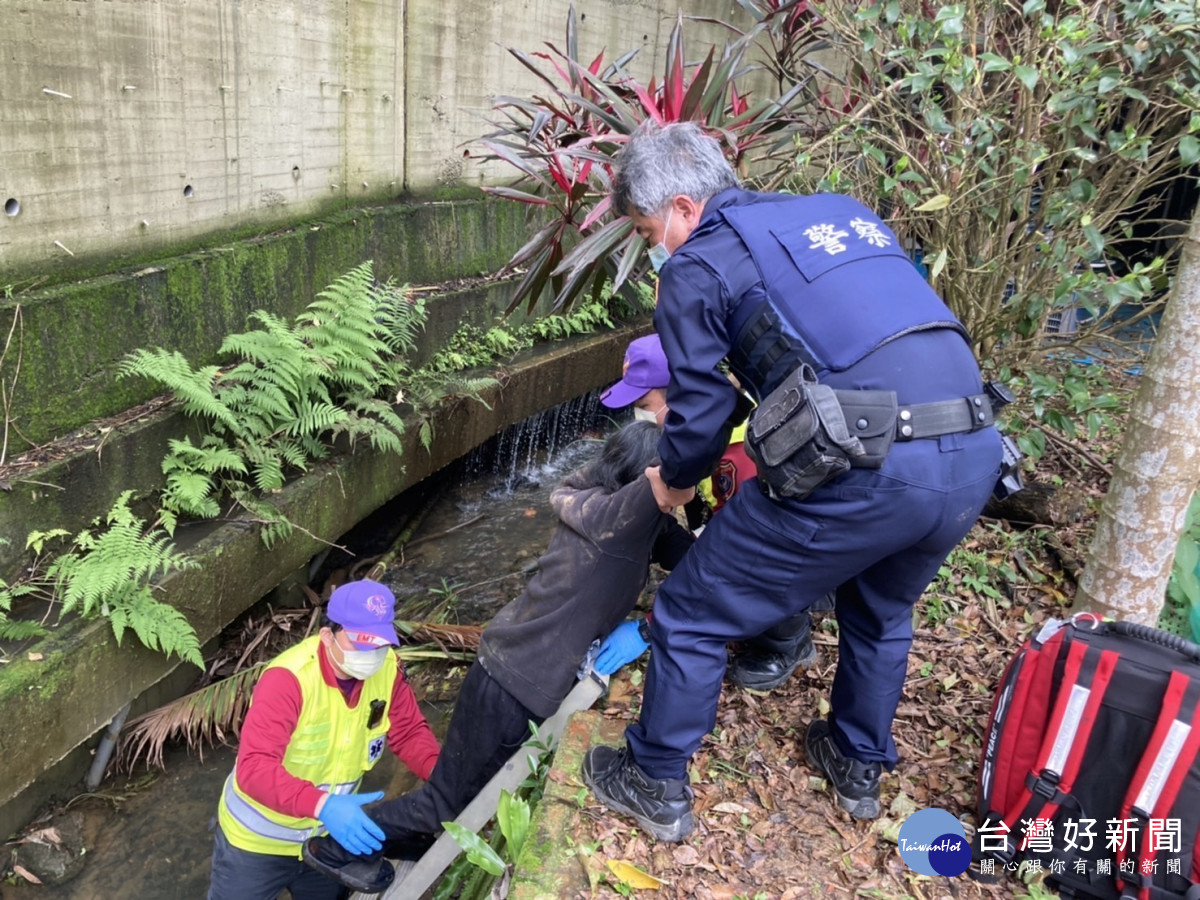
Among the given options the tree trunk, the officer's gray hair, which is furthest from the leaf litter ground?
the officer's gray hair

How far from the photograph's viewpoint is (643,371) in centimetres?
321

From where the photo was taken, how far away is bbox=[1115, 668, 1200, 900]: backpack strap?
2174 mm

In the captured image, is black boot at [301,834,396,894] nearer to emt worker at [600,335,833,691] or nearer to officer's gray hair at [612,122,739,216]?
emt worker at [600,335,833,691]

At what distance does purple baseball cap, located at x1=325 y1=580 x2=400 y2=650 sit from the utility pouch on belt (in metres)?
1.44

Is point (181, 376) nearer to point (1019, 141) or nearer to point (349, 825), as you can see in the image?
point (349, 825)

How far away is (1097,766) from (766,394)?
1.36 meters

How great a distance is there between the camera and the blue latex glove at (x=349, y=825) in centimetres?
288

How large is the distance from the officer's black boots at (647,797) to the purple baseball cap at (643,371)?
1.31 m

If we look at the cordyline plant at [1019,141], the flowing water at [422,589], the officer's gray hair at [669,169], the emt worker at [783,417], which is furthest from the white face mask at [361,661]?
the cordyline plant at [1019,141]

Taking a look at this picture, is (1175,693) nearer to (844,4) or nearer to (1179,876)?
(1179,876)

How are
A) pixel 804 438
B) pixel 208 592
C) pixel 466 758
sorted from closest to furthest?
pixel 804 438 < pixel 466 758 < pixel 208 592

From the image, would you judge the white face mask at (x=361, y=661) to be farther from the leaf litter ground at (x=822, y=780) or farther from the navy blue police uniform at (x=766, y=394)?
the navy blue police uniform at (x=766, y=394)

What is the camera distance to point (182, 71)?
14.1ft

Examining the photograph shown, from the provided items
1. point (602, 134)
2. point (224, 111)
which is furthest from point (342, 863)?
point (224, 111)
